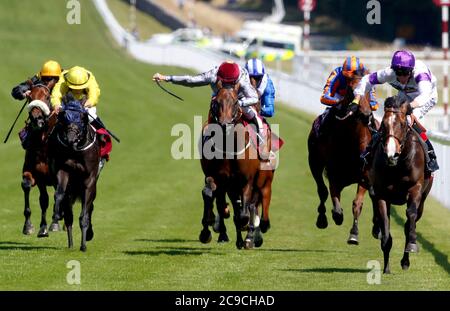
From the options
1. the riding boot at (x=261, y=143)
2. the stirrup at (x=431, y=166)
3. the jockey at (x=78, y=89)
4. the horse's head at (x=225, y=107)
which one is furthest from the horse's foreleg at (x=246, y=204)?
the stirrup at (x=431, y=166)

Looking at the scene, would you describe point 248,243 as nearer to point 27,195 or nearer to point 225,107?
point 225,107

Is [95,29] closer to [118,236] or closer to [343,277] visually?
[118,236]

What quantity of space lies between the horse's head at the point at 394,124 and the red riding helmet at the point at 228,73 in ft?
7.14

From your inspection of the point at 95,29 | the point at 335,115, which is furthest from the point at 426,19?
the point at 335,115

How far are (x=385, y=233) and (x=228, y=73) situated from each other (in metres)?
2.63

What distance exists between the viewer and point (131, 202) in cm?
2302

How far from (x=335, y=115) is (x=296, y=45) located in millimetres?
57927

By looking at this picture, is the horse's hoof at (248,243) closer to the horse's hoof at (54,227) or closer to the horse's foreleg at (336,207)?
the horse's foreleg at (336,207)

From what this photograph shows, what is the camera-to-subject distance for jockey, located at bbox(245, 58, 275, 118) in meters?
17.8

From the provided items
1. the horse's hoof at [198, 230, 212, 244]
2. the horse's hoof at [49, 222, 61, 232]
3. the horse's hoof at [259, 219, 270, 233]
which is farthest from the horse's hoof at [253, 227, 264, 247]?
the horse's hoof at [49, 222, 61, 232]

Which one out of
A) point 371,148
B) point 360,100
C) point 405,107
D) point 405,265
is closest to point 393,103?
point 405,107

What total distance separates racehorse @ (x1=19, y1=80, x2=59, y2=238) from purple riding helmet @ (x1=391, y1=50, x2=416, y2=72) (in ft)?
13.8

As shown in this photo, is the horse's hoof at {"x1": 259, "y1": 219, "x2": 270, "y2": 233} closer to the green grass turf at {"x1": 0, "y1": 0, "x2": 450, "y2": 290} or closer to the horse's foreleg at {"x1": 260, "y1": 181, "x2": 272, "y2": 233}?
the horse's foreleg at {"x1": 260, "y1": 181, "x2": 272, "y2": 233}

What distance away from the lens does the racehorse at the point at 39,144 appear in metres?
16.8
